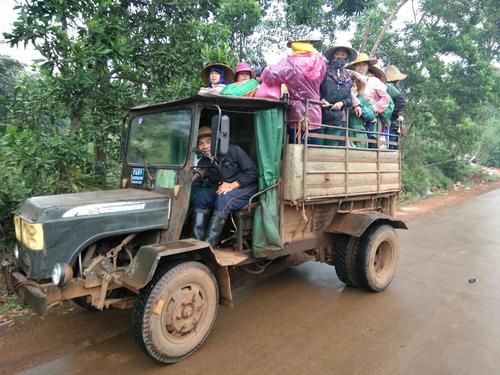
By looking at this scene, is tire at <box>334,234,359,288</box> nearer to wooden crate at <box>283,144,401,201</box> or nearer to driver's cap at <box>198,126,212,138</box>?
wooden crate at <box>283,144,401,201</box>

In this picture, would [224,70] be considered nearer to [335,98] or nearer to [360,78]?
[335,98]

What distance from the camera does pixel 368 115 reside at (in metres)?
4.57

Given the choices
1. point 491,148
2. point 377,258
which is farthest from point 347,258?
point 491,148

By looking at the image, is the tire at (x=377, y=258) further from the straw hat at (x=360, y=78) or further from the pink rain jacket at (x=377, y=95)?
the straw hat at (x=360, y=78)

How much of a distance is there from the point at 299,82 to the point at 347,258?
2.07 metres

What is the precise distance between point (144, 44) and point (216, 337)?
167 inches

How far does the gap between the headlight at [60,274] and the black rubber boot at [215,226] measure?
4.02 feet

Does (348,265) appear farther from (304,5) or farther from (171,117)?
(304,5)

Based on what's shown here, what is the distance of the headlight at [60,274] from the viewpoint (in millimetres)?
2588

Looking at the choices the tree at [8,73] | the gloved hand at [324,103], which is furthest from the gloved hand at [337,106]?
the tree at [8,73]

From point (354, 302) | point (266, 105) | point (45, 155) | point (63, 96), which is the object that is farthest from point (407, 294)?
point (63, 96)

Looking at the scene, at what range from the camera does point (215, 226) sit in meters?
3.49

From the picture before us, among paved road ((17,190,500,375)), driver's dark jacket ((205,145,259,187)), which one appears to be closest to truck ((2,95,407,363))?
driver's dark jacket ((205,145,259,187))

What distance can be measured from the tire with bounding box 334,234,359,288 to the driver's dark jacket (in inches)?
57.6
